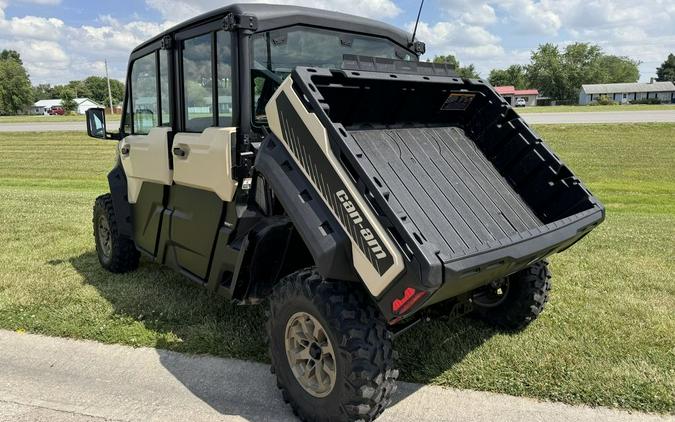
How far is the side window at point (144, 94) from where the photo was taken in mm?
4695

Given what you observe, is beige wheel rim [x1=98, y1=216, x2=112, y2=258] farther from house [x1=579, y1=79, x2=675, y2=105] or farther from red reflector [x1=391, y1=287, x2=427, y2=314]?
house [x1=579, y1=79, x2=675, y2=105]

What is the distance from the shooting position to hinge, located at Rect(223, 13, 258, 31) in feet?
11.4

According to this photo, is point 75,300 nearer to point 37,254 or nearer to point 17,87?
point 37,254

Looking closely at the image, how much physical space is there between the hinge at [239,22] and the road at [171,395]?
7.20 feet

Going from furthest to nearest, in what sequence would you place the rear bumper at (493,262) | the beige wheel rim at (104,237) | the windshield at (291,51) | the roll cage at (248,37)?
the beige wheel rim at (104,237) < the windshield at (291,51) < the roll cage at (248,37) < the rear bumper at (493,262)

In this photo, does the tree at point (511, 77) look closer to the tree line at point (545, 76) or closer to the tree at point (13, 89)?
the tree line at point (545, 76)

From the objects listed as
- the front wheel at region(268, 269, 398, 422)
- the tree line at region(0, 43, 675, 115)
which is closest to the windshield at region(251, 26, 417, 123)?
the front wheel at region(268, 269, 398, 422)

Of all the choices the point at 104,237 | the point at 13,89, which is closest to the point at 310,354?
the point at 104,237

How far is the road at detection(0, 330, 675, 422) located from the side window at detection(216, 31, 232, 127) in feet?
5.48

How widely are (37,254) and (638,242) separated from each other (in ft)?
23.1

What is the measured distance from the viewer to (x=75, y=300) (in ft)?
16.1

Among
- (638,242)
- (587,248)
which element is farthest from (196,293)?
(638,242)

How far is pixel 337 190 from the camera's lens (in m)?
2.76

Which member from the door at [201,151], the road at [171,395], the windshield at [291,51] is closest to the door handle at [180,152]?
the door at [201,151]
